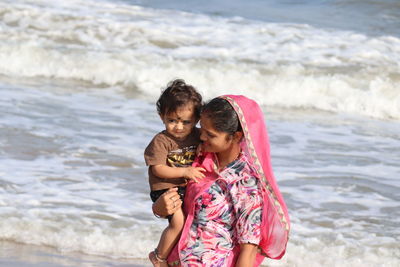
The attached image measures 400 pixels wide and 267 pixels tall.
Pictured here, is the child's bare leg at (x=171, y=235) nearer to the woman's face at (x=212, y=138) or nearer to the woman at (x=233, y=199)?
the woman at (x=233, y=199)

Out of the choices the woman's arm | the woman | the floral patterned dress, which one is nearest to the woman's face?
the woman

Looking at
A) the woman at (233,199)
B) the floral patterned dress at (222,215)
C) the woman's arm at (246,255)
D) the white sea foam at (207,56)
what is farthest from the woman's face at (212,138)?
the white sea foam at (207,56)

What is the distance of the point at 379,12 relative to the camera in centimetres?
1714

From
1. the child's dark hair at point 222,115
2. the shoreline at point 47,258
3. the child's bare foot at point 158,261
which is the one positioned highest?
the child's dark hair at point 222,115

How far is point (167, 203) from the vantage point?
313cm

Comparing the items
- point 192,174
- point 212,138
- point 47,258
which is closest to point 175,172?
point 192,174

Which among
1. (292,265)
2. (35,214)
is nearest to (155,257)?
(292,265)

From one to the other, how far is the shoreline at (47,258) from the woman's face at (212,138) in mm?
1711

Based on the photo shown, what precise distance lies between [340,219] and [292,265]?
102cm

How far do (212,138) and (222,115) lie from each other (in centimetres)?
11

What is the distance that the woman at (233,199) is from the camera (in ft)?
10.2

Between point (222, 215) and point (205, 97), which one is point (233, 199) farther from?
point (205, 97)

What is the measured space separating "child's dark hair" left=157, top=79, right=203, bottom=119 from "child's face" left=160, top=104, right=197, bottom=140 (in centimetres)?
2

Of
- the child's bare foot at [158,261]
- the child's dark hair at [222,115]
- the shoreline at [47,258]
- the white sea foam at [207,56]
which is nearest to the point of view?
the child's dark hair at [222,115]
